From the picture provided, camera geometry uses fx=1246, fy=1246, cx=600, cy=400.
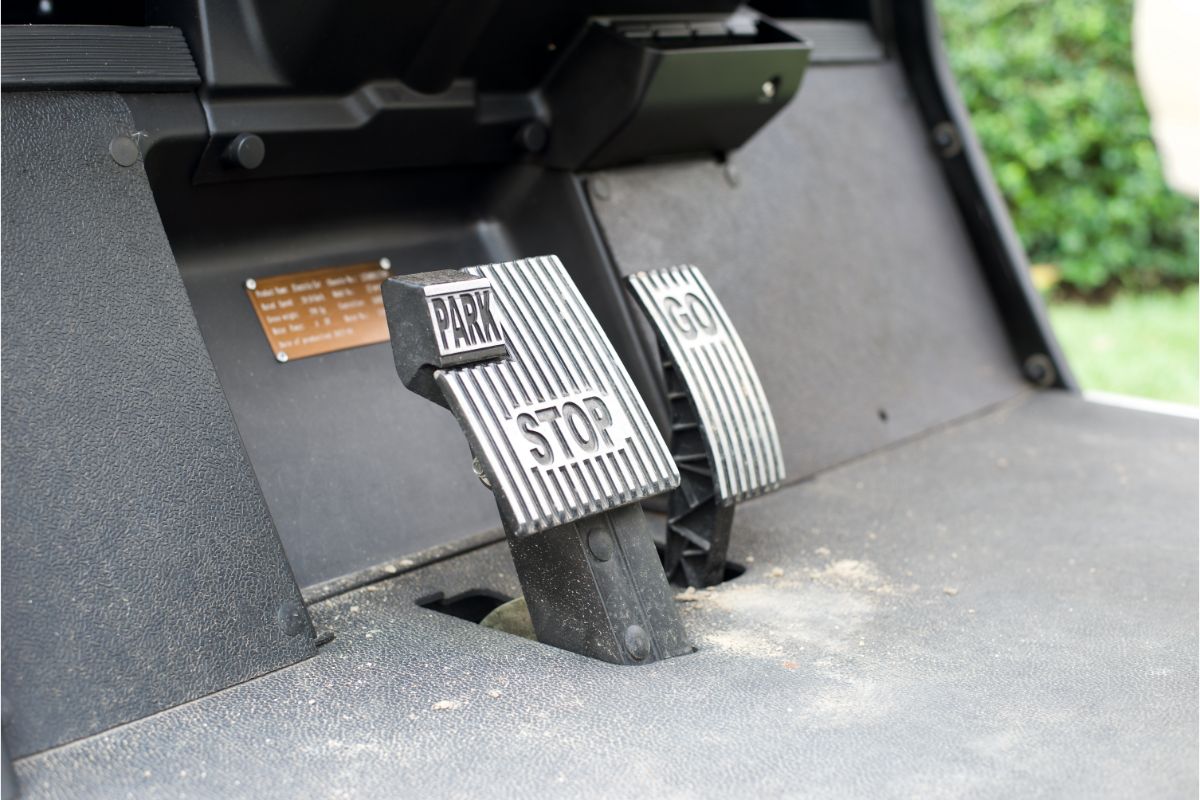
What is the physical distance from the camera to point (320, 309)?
1.69 metres

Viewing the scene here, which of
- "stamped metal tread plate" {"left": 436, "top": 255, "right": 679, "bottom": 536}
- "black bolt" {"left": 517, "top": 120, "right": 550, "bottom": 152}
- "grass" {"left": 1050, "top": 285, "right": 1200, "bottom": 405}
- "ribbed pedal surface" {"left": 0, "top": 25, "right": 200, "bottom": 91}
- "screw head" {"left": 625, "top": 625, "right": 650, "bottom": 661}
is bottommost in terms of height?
"grass" {"left": 1050, "top": 285, "right": 1200, "bottom": 405}

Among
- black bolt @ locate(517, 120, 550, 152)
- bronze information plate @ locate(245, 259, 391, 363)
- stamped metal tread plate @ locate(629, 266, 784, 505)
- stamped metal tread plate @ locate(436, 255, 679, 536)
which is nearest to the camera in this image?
stamped metal tread plate @ locate(436, 255, 679, 536)

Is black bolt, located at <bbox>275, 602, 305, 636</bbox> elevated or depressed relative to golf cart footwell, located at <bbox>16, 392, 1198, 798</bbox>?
elevated

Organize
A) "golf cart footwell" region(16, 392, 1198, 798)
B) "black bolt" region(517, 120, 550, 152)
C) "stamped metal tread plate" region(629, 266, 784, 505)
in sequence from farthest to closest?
"black bolt" region(517, 120, 550, 152)
"stamped metal tread plate" region(629, 266, 784, 505)
"golf cart footwell" region(16, 392, 1198, 798)

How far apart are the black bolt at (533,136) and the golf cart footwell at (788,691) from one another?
618 millimetres

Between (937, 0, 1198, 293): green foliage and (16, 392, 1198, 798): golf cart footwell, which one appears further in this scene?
(937, 0, 1198, 293): green foliage

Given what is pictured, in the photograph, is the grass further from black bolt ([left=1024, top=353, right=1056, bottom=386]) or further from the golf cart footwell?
the golf cart footwell

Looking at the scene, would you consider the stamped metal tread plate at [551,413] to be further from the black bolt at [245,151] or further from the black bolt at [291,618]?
the black bolt at [245,151]

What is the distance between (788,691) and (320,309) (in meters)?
0.85

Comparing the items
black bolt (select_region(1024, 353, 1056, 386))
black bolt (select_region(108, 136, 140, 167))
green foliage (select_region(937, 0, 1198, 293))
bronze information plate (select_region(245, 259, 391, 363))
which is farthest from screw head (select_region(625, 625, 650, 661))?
green foliage (select_region(937, 0, 1198, 293))

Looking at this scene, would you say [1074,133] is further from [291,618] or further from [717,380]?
[291,618]

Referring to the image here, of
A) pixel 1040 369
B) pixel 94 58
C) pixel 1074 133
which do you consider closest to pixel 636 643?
pixel 94 58

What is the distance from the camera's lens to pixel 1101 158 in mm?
4547

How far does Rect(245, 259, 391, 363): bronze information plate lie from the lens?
64.4 inches
